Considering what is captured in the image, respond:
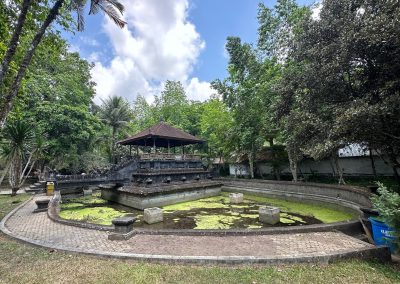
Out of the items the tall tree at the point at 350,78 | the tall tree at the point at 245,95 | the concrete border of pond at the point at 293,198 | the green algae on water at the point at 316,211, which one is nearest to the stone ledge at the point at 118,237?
the concrete border of pond at the point at 293,198

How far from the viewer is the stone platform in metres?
12.8

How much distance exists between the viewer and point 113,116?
107 ft

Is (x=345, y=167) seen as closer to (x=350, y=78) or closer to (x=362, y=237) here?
(x=350, y=78)

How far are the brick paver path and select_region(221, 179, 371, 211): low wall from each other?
403 centimetres

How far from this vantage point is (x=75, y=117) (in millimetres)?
21281

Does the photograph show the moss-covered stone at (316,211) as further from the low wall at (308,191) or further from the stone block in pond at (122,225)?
the stone block in pond at (122,225)

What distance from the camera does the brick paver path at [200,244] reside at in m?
4.98

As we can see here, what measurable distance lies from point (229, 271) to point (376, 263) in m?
3.19

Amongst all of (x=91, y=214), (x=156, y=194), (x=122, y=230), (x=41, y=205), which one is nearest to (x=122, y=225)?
(x=122, y=230)

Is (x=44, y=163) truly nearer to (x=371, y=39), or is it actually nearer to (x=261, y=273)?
(x=261, y=273)

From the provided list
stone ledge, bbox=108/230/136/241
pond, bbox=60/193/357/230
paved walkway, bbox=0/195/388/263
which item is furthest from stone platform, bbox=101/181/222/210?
stone ledge, bbox=108/230/136/241

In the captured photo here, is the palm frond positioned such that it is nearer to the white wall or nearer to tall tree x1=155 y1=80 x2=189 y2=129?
the white wall

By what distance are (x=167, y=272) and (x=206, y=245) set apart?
157 cm

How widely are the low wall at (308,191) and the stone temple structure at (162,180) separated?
2.13 m
